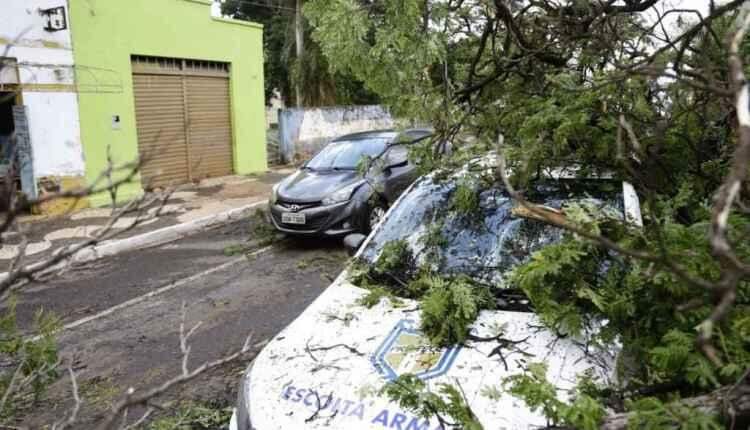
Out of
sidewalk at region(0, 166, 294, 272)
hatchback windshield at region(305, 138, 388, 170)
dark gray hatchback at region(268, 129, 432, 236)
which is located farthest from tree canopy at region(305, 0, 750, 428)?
sidewalk at region(0, 166, 294, 272)

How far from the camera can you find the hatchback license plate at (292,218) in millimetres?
8219

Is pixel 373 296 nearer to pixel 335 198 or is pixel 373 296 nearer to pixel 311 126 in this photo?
pixel 335 198

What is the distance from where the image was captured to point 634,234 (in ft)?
8.69

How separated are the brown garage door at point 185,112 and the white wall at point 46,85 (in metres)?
1.47

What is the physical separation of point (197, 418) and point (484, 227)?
2.28 metres

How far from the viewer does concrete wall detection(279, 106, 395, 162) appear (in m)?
18.3

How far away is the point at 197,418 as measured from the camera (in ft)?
12.8

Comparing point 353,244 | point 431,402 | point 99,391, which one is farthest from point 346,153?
point 431,402

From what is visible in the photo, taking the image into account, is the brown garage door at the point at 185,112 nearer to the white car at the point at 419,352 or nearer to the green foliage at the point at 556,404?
the white car at the point at 419,352

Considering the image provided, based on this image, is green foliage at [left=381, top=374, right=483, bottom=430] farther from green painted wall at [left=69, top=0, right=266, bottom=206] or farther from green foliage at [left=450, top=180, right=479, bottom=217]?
green painted wall at [left=69, top=0, right=266, bottom=206]

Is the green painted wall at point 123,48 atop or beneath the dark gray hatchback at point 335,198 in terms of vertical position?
atop

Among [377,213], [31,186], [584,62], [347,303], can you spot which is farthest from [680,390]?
[31,186]

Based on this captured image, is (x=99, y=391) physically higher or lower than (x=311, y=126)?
lower

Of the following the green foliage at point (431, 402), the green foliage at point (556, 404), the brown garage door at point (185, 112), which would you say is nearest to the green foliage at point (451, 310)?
the green foliage at point (431, 402)
